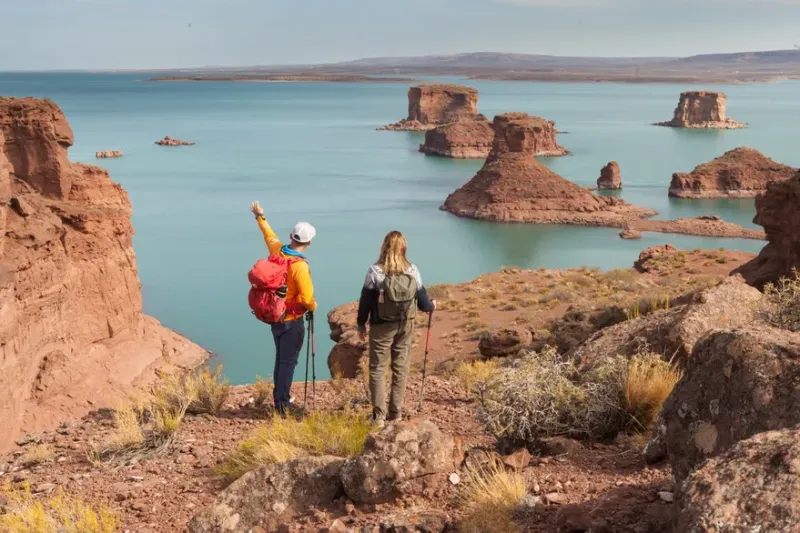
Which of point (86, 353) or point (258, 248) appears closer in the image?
point (86, 353)

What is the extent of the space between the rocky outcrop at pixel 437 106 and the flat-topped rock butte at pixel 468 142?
2928 centimetres

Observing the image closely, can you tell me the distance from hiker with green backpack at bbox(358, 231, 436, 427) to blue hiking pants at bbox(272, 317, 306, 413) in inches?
30.7

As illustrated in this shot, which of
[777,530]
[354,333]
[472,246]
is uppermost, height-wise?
[777,530]

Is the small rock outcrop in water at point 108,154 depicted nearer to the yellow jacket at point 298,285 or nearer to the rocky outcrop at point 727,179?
the rocky outcrop at point 727,179

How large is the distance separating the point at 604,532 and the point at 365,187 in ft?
Answer: 240

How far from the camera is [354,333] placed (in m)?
20.6

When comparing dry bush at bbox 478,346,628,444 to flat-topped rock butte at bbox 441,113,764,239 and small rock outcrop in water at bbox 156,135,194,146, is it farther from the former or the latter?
small rock outcrop in water at bbox 156,135,194,146

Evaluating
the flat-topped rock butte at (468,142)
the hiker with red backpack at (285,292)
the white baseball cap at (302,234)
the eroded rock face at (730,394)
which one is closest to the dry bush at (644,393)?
the eroded rock face at (730,394)

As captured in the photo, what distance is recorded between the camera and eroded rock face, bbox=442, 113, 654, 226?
63.9m

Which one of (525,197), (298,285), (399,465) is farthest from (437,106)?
(399,465)

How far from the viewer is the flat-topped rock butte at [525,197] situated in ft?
209

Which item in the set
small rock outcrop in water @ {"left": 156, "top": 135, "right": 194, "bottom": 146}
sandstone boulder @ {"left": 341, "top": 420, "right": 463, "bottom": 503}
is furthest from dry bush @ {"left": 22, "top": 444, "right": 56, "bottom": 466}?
small rock outcrop in water @ {"left": 156, "top": 135, "right": 194, "bottom": 146}

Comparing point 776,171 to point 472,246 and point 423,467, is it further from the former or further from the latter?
point 423,467

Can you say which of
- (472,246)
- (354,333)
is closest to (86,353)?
(354,333)
